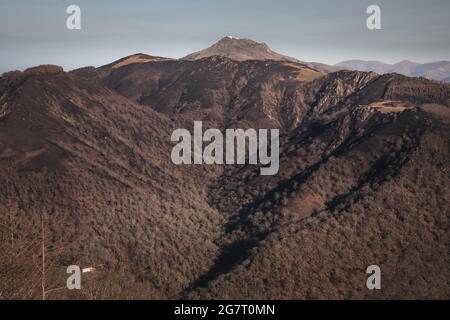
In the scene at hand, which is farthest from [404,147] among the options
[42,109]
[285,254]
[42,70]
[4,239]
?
[42,70]

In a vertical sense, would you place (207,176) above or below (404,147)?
below

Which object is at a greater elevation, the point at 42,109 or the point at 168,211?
the point at 42,109

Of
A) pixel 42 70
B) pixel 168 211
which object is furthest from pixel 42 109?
pixel 168 211
